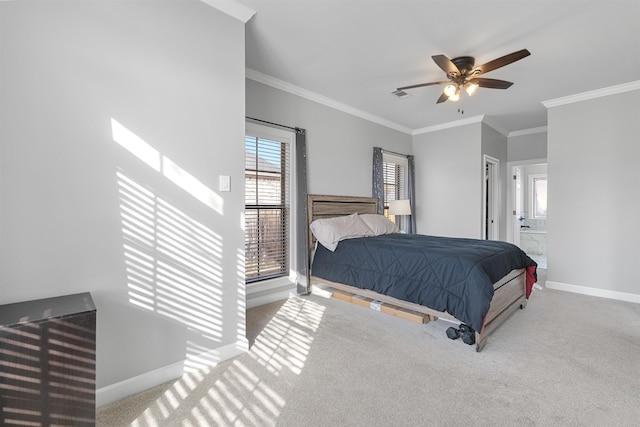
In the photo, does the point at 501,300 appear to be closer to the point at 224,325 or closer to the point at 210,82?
the point at 224,325

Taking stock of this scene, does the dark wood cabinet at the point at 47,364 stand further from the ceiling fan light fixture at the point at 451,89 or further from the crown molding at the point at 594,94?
the crown molding at the point at 594,94

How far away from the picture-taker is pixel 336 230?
12.1ft

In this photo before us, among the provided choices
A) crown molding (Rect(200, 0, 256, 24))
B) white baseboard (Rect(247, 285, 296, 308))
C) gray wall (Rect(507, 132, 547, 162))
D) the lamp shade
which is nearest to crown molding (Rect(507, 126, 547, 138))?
gray wall (Rect(507, 132, 547, 162))

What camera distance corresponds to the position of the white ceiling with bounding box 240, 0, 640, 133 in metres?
2.32

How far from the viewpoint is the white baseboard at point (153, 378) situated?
1725 mm

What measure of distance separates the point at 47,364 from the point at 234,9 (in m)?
2.44

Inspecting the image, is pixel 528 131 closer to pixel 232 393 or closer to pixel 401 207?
pixel 401 207

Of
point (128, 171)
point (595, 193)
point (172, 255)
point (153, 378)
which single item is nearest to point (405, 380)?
point (153, 378)

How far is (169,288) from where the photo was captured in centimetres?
196

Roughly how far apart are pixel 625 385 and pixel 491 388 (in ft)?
2.89

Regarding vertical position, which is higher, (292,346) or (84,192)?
(84,192)

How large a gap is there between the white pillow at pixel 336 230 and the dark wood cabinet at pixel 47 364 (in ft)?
8.33

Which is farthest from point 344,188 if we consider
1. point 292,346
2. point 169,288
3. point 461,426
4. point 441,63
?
point 461,426

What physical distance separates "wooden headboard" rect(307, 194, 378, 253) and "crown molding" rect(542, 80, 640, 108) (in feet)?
9.09
